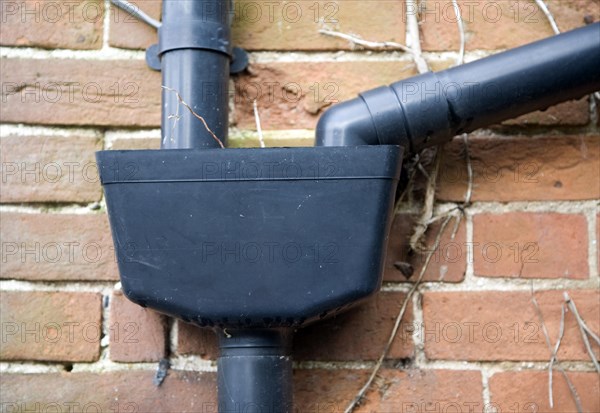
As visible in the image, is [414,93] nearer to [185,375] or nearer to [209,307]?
[209,307]

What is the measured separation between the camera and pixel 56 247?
924 mm

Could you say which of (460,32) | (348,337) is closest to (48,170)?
(348,337)

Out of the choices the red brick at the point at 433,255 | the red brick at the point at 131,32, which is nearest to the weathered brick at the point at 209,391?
the red brick at the point at 433,255

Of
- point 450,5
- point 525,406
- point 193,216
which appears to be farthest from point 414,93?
point 525,406

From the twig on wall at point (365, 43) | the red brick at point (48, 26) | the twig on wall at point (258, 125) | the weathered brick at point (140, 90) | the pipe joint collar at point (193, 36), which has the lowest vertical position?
the twig on wall at point (258, 125)

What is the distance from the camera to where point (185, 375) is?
910mm

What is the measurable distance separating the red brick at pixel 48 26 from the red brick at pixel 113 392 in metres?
0.44

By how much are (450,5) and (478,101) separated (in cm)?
19

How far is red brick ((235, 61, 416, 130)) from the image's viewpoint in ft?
3.11

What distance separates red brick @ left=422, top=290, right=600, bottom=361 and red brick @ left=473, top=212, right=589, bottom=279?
3 cm

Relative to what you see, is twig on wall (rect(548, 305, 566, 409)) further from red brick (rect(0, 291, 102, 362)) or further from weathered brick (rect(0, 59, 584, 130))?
red brick (rect(0, 291, 102, 362))

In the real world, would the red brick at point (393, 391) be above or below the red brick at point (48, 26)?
below

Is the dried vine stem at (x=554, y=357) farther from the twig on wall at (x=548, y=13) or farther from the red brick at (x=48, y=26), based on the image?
the red brick at (x=48, y=26)

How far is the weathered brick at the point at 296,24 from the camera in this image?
37.5 inches
